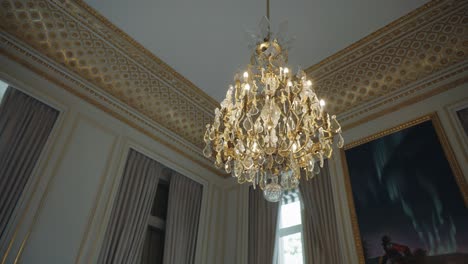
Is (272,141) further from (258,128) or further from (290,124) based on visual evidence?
(290,124)

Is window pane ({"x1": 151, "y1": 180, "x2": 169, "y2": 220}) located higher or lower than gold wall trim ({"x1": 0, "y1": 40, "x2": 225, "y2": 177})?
lower

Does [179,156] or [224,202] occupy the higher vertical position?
[179,156]

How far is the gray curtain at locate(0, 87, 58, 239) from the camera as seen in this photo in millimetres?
3598

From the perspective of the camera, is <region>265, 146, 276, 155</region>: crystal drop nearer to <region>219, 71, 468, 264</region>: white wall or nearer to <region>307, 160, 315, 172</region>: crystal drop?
<region>307, 160, 315, 172</region>: crystal drop

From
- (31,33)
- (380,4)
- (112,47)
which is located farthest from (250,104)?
(31,33)

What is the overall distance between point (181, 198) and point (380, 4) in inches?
160

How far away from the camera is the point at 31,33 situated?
431 cm

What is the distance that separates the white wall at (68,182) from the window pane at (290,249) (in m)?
1.24

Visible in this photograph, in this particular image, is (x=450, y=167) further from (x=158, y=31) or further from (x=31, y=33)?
(x=31, y=33)

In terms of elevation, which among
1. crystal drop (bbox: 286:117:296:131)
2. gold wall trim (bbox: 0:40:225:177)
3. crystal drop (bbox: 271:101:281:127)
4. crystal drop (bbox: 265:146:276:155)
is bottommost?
crystal drop (bbox: 265:146:276:155)

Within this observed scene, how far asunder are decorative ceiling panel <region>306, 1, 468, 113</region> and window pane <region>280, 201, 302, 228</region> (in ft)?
5.59

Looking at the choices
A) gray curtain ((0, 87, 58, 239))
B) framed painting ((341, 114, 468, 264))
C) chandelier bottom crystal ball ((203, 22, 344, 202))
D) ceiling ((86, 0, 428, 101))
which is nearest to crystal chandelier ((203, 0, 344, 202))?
chandelier bottom crystal ball ((203, 22, 344, 202))

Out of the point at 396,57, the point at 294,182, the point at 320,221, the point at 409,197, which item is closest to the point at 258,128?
the point at 294,182

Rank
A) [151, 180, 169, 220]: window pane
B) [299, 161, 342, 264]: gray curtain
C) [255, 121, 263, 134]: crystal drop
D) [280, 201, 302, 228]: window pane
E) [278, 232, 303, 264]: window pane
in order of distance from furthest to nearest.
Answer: [151, 180, 169, 220]: window pane → [280, 201, 302, 228]: window pane → [278, 232, 303, 264]: window pane → [299, 161, 342, 264]: gray curtain → [255, 121, 263, 134]: crystal drop
